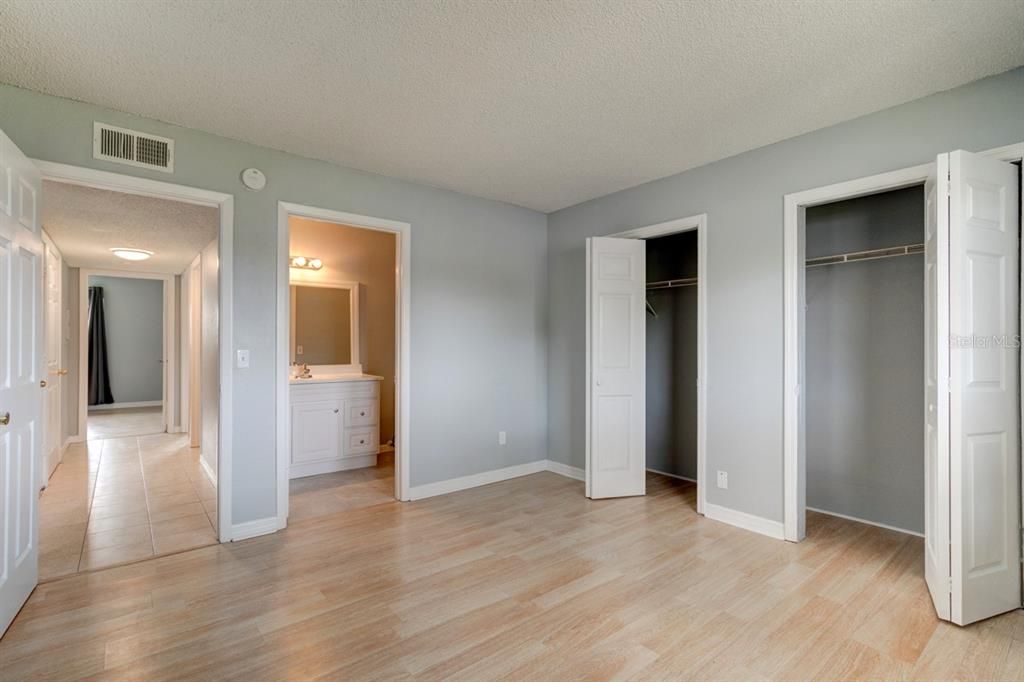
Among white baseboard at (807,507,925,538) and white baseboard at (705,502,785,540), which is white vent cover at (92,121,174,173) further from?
white baseboard at (807,507,925,538)

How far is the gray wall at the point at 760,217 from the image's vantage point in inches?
102

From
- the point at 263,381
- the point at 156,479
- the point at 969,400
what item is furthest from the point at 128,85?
the point at 969,400

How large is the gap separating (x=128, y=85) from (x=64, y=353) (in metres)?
5.01

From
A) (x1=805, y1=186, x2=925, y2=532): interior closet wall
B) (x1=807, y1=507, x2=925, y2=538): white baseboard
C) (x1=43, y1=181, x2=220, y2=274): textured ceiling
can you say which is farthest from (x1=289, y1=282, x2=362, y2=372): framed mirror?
(x1=807, y1=507, x2=925, y2=538): white baseboard

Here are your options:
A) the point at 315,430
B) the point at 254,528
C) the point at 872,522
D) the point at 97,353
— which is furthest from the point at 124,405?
the point at 872,522

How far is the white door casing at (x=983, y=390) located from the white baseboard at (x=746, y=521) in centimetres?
105

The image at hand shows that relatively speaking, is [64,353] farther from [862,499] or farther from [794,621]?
[862,499]

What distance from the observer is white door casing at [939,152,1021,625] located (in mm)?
2207

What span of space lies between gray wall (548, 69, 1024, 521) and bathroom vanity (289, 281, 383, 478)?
124 inches

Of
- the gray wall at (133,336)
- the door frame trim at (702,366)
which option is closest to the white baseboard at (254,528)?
the door frame trim at (702,366)

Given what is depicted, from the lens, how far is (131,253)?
561 cm

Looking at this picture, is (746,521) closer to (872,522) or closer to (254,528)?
(872,522)

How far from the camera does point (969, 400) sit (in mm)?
2223

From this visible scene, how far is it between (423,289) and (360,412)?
1.67 metres
